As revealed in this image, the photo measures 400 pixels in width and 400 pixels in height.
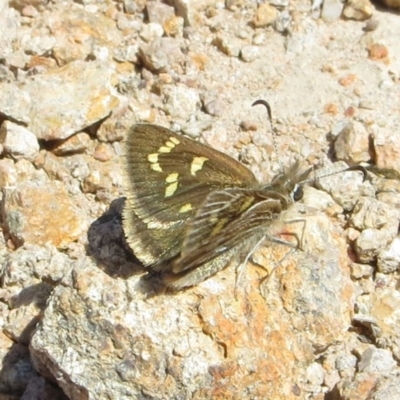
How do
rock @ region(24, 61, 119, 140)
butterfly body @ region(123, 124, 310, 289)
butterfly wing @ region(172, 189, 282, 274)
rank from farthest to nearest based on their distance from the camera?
1. rock @ region(24, 61, 119, 140)
2. butterfly body @ region(123, 124, 310, 289)
3. butterfly wing @ region(172, 189, 282, 274)

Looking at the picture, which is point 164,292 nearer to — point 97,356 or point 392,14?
point 97,356

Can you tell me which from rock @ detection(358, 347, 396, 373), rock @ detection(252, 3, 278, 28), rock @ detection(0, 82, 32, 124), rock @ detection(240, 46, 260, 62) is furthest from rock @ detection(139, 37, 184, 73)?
rock @ detection(358, 347, 396, 373)

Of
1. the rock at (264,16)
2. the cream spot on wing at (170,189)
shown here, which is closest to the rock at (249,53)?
the rock at (264,16)

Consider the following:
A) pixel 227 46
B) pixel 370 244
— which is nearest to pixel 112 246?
pixel 370 244

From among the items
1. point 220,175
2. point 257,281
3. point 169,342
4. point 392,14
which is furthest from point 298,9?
point 169,342

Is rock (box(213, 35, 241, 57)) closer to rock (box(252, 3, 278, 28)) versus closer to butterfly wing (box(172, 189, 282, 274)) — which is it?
rock (box(252, 3, 278, 28))

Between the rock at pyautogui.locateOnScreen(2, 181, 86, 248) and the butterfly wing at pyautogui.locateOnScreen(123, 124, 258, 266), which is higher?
the butterfly wing at pyautogui.locateOnScreen(123, 124, 258, 266)

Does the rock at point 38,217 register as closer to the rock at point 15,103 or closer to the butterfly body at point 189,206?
the rock at point 15,103
